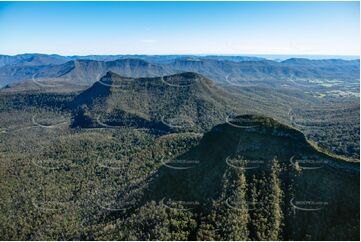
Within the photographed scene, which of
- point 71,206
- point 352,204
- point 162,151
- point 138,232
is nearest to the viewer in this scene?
point 352,204

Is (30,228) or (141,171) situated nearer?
(30,228)

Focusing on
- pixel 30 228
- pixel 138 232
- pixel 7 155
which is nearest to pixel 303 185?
pixel 138 232

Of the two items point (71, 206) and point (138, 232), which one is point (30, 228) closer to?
point (71, 206)

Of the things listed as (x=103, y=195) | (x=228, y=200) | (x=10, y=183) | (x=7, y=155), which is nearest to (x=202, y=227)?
(x=228, y=200)

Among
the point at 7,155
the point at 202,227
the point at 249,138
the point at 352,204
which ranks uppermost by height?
the point at 249,138

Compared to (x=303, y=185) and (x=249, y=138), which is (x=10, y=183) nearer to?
(x=249, y=138)

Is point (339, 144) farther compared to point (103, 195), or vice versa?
point (339, 144)

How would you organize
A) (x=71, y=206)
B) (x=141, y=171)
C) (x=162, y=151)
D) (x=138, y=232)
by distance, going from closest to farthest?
(x=138, y=232) < (x=71, y=206) < (x=141, y=171) < (x=162, y=151)

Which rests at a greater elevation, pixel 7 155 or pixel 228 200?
pixel 228 200

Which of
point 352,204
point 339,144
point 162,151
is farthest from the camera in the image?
point 339,144
